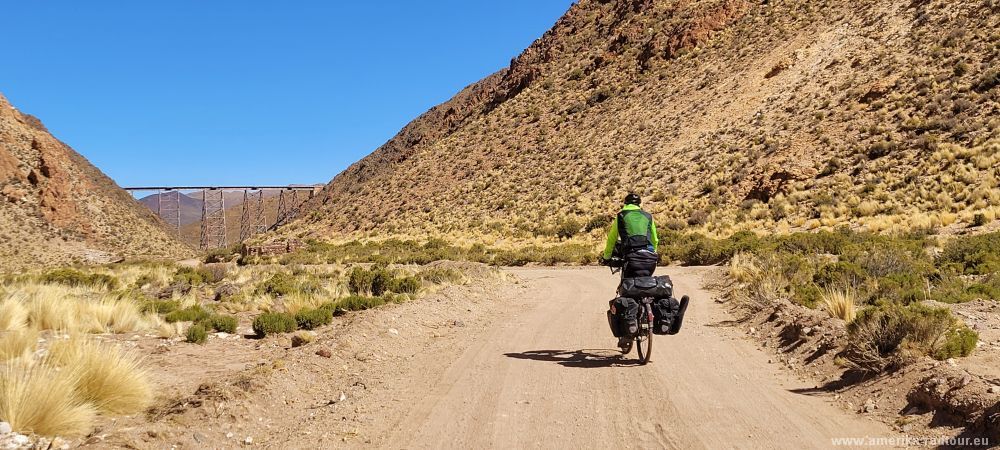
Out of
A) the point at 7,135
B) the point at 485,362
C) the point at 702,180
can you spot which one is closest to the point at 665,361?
the point at 485,362

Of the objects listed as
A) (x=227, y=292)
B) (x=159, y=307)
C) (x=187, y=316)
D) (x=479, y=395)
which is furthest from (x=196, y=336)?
(x=227, y=292)

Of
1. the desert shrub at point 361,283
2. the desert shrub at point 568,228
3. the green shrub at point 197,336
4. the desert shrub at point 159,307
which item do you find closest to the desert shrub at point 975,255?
the desert shrub at point 361,283

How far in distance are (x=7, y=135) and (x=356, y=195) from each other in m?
33.8

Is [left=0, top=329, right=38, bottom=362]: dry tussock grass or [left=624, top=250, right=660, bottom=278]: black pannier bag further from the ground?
[left=624, top=250, right=660, bottom=278]: black pannier bag

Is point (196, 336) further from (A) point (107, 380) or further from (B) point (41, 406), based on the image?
(B) point (41, 406)

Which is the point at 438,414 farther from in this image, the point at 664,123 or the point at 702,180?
the point at 664,123

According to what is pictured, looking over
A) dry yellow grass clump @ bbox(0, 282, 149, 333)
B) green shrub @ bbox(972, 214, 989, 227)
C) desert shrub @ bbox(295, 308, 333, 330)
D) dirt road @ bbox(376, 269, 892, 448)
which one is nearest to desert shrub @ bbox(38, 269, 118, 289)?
dry yellow grass clump @ bbox(0, 282, 149, 333)

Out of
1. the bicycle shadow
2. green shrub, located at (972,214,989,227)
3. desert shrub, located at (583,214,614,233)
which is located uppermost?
desert shrub, located at (583,214,614,233)

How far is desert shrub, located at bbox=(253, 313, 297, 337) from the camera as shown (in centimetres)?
1009

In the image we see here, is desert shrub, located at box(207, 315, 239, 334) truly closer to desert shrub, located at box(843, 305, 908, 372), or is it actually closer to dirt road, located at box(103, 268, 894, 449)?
dirt road, located at box(103, 268, 894, 449)

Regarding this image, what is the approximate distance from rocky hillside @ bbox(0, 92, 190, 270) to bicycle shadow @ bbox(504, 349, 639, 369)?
47358 millimetres

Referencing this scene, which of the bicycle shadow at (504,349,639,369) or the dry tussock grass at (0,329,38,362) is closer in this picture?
the dry tussock grass at (0,329,38,362)

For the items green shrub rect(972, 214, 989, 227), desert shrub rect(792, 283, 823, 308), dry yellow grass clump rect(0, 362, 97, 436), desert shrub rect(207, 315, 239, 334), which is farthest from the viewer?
green shrub rect(972, 214, 989, 227)

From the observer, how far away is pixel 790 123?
133 feet
